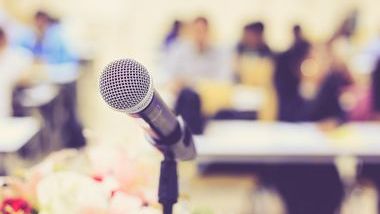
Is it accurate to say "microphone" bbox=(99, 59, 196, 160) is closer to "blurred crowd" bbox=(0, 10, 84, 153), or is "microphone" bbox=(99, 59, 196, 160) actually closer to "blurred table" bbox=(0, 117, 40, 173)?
"blurred table" bbox=(0, 117, 40, 173)

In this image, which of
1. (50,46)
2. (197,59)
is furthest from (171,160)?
(50,46)

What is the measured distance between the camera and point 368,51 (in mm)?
6766

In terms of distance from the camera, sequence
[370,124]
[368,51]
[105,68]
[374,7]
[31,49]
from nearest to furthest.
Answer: [105,68] < [370,124] < [31,49] < [368,51] < [374,7]

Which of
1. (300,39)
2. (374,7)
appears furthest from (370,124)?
(374,7)

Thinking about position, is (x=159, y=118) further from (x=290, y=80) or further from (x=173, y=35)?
(x=173, y=35)

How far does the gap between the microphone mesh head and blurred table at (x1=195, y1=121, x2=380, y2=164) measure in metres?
2.52

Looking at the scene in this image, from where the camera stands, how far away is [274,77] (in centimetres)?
497

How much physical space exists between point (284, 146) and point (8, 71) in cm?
184

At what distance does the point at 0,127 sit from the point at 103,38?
18.9 feet

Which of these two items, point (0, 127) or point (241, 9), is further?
point (241, 9)

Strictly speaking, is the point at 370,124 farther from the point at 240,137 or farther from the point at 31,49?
the point at 31,49

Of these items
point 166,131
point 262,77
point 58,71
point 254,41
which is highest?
point 166,131

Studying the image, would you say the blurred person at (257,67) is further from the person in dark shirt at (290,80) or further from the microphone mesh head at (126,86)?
the microphone mesh head at (126,86)

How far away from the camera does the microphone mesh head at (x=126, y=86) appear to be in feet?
2.90
